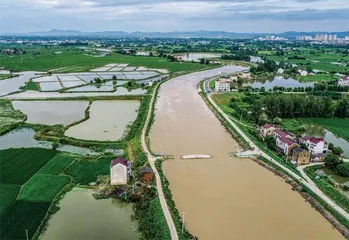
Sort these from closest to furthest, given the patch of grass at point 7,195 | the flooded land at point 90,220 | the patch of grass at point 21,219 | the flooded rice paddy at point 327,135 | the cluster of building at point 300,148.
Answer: the patch of grass at point 21,219, the flooded land at point 90,220, the patch of grass at point 7,195, the cluster of building at point 300,148, the flooded rice paddy at point 327,135

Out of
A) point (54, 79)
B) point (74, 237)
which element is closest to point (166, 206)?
point (74, 237)

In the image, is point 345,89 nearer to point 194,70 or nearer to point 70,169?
point 194,70

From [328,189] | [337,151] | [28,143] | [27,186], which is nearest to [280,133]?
[337,151]

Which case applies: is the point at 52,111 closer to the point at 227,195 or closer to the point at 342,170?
the point at 227,195

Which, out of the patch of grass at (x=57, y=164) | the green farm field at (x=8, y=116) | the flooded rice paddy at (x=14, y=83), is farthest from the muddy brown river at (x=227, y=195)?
the flooded rice paddy at (x=14, y=83)

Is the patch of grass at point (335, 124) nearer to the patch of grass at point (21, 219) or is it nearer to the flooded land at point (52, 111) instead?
the flooded land at point (52, 111)
